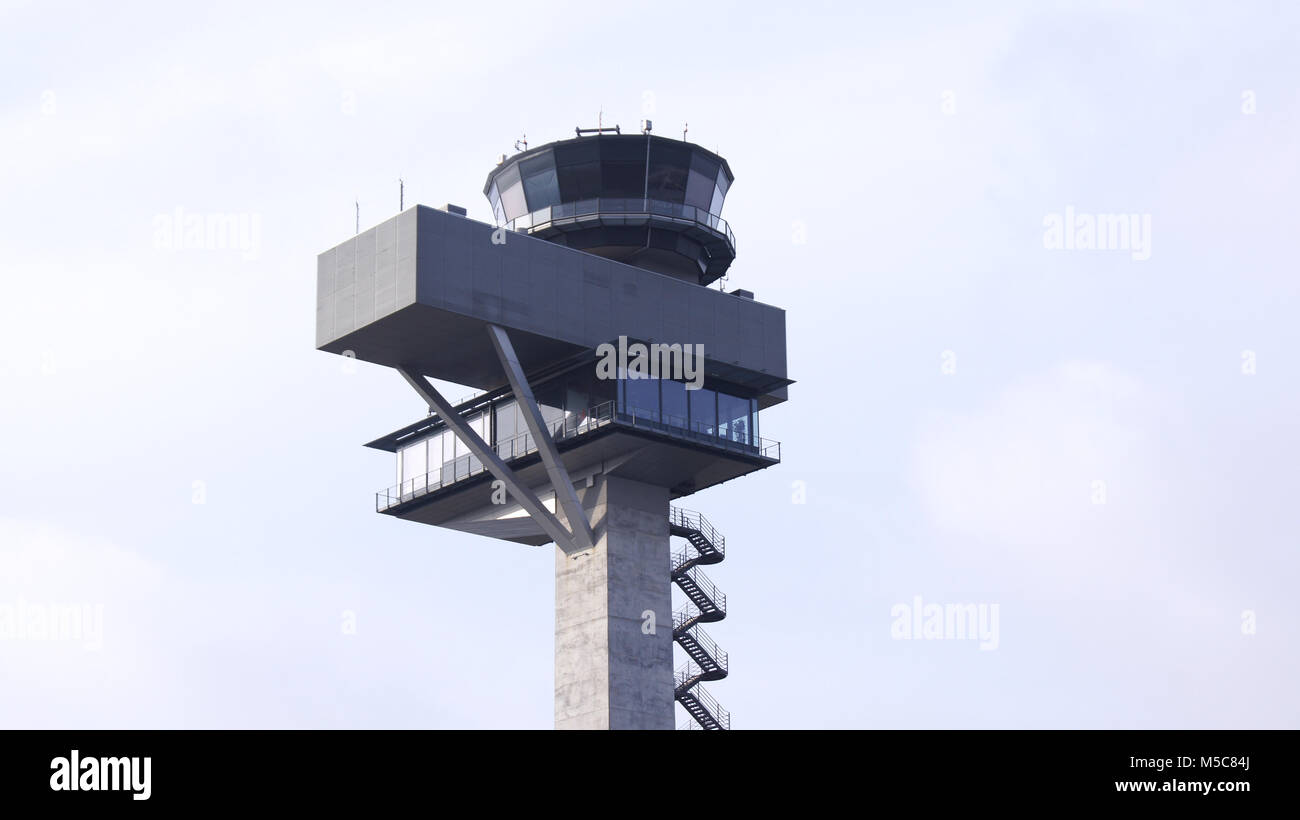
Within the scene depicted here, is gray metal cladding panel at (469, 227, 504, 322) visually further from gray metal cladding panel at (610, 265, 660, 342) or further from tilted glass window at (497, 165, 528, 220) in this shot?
tilted glass window at (497, 165, 528, 220)

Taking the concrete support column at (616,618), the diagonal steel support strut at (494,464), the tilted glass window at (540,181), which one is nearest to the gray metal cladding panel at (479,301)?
the diagonal steel support strut at (494,464)

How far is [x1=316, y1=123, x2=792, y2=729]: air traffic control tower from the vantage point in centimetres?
6738

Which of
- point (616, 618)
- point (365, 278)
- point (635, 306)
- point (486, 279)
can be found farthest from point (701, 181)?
point (616, 618)

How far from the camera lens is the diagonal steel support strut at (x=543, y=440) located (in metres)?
67.4

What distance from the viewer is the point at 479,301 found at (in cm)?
6662

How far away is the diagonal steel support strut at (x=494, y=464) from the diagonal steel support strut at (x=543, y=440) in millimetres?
381

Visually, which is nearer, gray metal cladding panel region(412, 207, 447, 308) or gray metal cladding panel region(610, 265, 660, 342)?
gray metal cladding panel region(412, 207, 447, 308)

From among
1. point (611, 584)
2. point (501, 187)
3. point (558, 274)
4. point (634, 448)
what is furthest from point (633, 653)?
point (501, 187)

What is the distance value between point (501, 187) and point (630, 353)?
9.68 meters

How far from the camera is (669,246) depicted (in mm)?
74688

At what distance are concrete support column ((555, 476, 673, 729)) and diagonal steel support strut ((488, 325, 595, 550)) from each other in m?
0.74

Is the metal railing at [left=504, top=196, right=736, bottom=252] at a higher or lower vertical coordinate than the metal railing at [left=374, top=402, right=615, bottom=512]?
higher

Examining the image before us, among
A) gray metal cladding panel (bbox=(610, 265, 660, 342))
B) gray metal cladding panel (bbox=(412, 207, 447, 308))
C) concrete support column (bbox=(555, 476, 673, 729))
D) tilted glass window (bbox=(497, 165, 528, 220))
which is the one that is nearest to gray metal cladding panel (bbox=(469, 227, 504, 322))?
gray metal cladding panel (bbox=(412, 207, 447, 308))
